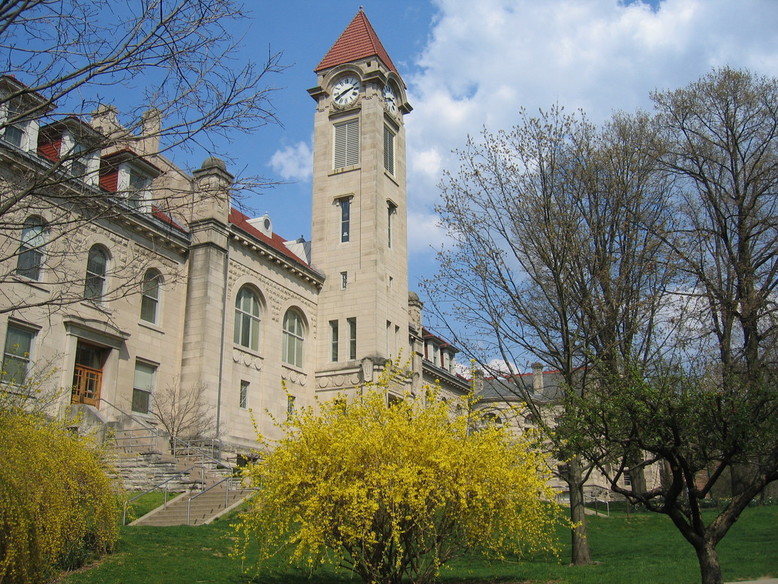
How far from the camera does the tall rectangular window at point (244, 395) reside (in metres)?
32.9

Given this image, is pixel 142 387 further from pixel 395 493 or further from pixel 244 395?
pixel 395 493

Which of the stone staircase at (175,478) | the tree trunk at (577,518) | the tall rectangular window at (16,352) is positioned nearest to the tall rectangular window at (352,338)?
the stone staircase at (175,478)

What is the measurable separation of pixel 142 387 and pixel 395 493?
19.5 metres

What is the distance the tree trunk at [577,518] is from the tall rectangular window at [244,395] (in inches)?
687

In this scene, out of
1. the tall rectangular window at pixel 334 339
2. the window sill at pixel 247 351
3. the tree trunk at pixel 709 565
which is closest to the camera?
the tree trunk at pixel 709 565

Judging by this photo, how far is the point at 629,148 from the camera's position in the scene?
21.3m

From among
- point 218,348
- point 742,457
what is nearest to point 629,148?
point 742,457

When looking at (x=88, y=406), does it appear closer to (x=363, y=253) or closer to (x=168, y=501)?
(x=168, y=501)

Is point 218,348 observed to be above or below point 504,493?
above

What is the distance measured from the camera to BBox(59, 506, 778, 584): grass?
1412 cm

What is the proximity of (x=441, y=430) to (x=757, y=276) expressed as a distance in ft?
53.9

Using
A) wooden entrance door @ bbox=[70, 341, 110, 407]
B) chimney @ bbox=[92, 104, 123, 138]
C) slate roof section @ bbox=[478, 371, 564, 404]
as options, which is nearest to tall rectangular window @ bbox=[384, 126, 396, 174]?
slate roof section @ bbox=[478, 371, 564, 404]

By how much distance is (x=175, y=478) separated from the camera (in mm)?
23047

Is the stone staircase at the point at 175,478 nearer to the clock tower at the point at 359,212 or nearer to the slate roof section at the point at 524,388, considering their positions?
the slate roof section at the point at 524,388
